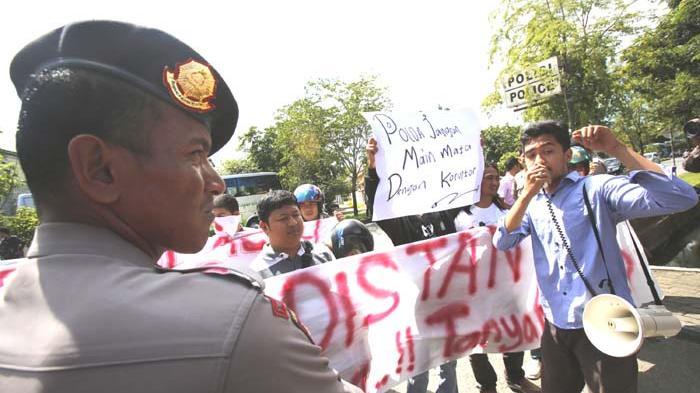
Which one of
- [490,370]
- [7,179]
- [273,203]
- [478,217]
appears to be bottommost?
[490,370]

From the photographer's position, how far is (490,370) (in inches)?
129

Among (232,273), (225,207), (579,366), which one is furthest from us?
(225,207)

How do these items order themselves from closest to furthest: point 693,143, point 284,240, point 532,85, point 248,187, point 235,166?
1. point 284,240
2. point 693,143
3. point 532,85
4. point 248,187
5. point 235,166

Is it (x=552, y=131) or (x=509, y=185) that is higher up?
(x=552, y=131)

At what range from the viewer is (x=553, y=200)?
2369 millimetres

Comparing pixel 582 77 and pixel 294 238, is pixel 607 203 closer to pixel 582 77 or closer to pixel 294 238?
pixel 294 238

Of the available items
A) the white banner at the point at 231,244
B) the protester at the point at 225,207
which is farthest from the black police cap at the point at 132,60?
the protester at the point at 225,207

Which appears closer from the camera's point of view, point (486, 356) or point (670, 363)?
point (486, 356)

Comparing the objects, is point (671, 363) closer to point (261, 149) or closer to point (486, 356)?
point (486, 356)

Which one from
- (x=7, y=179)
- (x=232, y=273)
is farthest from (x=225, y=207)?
(x=7, y=179)

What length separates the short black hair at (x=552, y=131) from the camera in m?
2.40

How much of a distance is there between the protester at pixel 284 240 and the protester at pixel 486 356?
1414 millimetres

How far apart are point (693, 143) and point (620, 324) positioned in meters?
3.94

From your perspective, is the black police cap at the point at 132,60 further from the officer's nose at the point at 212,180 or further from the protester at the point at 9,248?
the protester at the point at 9,248
